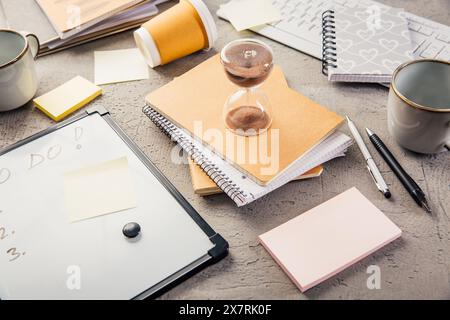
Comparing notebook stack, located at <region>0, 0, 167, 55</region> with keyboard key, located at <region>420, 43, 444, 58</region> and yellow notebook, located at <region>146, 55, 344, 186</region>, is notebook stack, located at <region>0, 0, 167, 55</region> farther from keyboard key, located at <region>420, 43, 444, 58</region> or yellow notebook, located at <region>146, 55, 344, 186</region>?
keyboard key, located at <region>420, 43, 444, 58</region>

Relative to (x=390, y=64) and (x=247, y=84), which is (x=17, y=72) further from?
(x=390, y=64)

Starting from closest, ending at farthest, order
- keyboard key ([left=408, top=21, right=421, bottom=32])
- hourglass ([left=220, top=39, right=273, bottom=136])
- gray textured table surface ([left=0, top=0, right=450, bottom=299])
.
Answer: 1. gray textured table surface ([left=0, top=0, right=450, bottom=299])
2. hourglass ([left=220, top=39, right=273, bottom=136])
3. keyboard key ([left=408, top=21, right=421, bottom=32])

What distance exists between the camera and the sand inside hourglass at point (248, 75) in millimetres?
708

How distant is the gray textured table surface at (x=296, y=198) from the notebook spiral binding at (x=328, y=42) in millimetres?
24

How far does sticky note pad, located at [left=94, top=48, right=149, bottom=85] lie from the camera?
91 cm

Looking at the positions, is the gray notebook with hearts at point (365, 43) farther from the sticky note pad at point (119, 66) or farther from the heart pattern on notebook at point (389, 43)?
the sticky note pad at point (119, 66)

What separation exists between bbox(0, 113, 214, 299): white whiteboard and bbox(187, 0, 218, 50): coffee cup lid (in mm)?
294

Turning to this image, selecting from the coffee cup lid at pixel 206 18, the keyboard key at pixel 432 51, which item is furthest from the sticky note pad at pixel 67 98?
the keyboard key at pixel 432 51

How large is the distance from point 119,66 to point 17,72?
20cm

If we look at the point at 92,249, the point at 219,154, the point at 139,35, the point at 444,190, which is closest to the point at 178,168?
the point at 219,154

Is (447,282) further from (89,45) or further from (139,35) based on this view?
(89,45)

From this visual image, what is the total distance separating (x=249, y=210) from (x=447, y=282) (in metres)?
0.27

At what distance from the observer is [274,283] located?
612 millimetres

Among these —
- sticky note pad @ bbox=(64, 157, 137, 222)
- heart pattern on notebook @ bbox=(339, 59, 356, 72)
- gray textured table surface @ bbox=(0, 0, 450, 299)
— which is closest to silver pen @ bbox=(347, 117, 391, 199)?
gray textured table surface @ bbox=(0, 0, 450, 299)
